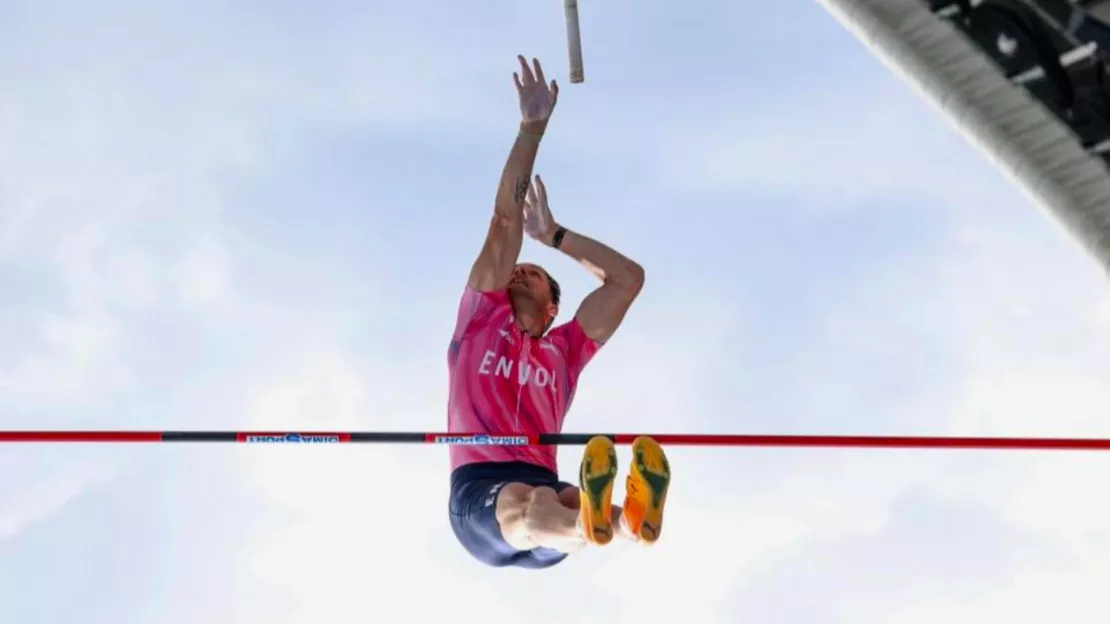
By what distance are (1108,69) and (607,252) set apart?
2.89 m

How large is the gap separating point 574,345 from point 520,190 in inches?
38.9

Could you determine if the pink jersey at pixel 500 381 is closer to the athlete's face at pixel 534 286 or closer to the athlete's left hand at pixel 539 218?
the athlete's face at pixel 534 286

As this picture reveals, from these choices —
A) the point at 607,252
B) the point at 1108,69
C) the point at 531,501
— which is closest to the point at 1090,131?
the point at 1108,69

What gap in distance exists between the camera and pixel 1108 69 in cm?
592

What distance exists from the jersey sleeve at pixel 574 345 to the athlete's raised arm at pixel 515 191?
0.55 m

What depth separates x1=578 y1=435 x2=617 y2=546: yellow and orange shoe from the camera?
5.52 m

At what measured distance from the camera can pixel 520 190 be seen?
6.87 metres

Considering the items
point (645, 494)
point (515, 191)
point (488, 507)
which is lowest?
point (488, 507)

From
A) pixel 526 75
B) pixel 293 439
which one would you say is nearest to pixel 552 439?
pixel 293 439

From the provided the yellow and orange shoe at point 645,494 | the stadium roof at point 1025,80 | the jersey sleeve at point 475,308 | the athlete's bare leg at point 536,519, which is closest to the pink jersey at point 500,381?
the jersey sleeve at point 475,308

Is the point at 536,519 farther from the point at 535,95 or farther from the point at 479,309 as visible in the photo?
the point at 535,95

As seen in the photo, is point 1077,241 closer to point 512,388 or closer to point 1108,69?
point 1108,69

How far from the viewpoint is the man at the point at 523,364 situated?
6.19 metres

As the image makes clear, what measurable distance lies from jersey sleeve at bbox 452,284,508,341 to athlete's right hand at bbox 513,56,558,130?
3.16 feet
